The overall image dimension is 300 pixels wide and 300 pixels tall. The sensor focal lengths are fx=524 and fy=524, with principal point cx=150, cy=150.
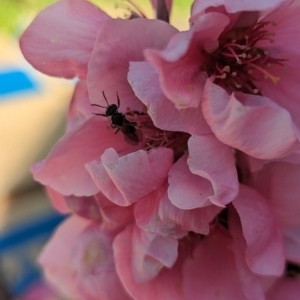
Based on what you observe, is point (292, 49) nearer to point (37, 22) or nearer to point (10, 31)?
point (37, 22)

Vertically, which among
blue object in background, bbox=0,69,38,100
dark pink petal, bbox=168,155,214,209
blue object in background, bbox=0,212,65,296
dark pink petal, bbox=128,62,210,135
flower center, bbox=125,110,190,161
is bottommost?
blue object in background, bbox=0,212,65,296

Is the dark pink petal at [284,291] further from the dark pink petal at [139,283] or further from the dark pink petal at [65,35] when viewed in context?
the dark pink petal at [65,35]

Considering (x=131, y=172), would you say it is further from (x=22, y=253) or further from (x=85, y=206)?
(x=22, y=253)

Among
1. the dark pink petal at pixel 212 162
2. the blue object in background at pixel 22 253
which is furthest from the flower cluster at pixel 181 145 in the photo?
the blue object in background at pixel 22 253

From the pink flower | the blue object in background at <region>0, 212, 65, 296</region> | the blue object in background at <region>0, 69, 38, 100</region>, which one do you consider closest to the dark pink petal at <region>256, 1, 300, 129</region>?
the pink flower

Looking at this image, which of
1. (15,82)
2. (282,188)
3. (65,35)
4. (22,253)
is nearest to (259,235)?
(282,188)

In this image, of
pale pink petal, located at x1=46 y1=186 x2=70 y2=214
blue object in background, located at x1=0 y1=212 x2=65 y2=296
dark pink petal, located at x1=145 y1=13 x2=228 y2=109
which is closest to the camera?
dark pink petal, located at x1=145 y1=13 x2=228 y2=109

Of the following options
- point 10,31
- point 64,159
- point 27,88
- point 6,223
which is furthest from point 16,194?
point 64,159

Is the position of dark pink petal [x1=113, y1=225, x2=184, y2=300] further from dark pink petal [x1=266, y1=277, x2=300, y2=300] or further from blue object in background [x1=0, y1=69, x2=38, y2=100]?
blue object in background [x1=0, y1=69, x2=38, y2=100]
